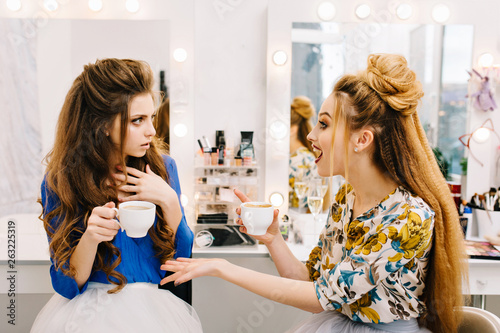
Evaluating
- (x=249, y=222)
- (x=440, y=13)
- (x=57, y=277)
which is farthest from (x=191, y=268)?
(x=440, y=13)

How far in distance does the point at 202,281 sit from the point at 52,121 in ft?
3.62

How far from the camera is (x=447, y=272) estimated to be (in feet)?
3.62

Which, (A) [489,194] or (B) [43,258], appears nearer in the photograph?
(B) [43,258]

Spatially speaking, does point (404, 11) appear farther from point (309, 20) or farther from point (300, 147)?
point (300, 147)

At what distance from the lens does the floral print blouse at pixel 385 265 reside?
3.46 ft

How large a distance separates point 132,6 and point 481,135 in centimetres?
187

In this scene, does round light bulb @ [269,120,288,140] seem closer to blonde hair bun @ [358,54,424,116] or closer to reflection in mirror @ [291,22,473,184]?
reflection in mirror @ [291,22,473,184]

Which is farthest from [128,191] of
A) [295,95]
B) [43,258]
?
[295,95]

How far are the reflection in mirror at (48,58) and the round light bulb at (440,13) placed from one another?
1.34 metres

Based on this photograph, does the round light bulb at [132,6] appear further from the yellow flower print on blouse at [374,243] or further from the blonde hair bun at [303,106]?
the yellow flower print on blouse at [374,243]

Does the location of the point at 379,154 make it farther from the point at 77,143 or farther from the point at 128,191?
the point at 77,143

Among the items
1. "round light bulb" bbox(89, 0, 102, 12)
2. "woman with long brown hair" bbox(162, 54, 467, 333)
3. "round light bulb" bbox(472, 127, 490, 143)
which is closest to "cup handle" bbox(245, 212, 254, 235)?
"woman with long brown hair" bbox(162, 54, 467, 333)

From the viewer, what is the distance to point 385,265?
1.05 m

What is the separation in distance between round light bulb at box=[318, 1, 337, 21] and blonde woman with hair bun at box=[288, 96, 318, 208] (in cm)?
40
